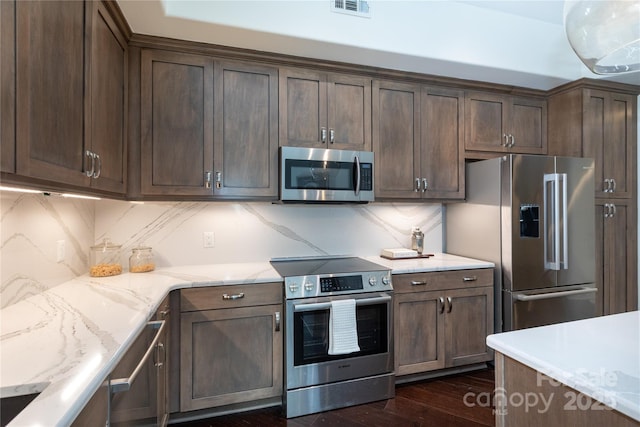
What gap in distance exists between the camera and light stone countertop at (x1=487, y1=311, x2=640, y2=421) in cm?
71

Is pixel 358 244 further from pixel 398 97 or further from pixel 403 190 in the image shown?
pixel 398 97

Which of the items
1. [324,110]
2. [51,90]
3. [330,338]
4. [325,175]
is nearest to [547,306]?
[330,338]

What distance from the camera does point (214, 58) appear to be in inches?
83.7

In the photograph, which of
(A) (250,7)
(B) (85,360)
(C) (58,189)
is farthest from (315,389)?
Answer: (A) (250,7)

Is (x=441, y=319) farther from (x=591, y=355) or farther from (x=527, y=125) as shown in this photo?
(x=527, y=125)

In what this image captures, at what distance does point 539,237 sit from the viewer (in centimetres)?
240

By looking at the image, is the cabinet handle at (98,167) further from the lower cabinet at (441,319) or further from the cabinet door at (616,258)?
the cabinet door at (616,258)

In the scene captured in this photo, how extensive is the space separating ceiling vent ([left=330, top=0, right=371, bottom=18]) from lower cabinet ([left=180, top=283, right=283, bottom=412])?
76.7 inches

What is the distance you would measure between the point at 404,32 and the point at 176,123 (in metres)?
1.78

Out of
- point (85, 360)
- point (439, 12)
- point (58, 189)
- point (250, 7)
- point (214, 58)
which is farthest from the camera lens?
point (439, 12)

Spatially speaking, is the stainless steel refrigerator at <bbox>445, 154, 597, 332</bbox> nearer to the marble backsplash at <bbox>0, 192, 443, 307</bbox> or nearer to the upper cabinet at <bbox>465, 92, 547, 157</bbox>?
the upper cabinet at <bbox>465, 92, 547, 157</bbox>

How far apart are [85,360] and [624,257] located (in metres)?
4.05

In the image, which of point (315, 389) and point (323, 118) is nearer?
point (315, 389)

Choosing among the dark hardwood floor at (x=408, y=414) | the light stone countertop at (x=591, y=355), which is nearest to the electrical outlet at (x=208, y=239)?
the dark hardwood floor at (x=408, y=414)
